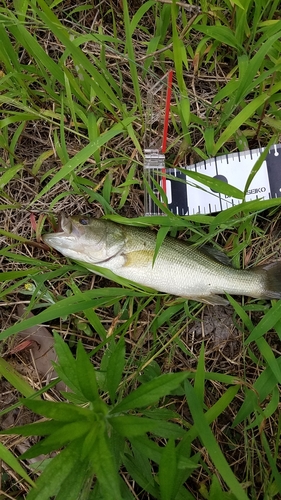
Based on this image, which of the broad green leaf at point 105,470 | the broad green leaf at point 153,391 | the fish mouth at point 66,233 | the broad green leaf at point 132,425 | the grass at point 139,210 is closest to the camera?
the broad green leaf at point 105,470

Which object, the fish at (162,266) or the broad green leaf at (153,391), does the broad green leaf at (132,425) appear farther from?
the fish at (162,266)

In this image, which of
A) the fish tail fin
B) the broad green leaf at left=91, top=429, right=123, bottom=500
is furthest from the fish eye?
the broad green leaf at left=91, top=429, right=123, bottom=500

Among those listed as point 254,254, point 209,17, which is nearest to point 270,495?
point 254,254

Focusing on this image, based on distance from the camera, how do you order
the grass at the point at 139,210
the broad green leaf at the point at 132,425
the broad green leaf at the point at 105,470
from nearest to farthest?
the broad green leaf at the point at 105,470, the broad green leaf at the point at 132,425, the grass at the point at 139,210

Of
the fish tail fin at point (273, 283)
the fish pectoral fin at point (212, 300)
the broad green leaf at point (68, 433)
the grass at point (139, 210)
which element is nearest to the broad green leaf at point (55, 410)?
the broad green leaf at point (68, 433)

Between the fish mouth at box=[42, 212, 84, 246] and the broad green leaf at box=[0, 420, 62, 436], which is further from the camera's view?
the fish mouth at box=[42, 212, 84, 246]

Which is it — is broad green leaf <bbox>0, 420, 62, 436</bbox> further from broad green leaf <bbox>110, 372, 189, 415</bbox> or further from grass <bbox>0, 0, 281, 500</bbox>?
grass <bbox>0, 0, 281, 500</bbox>
